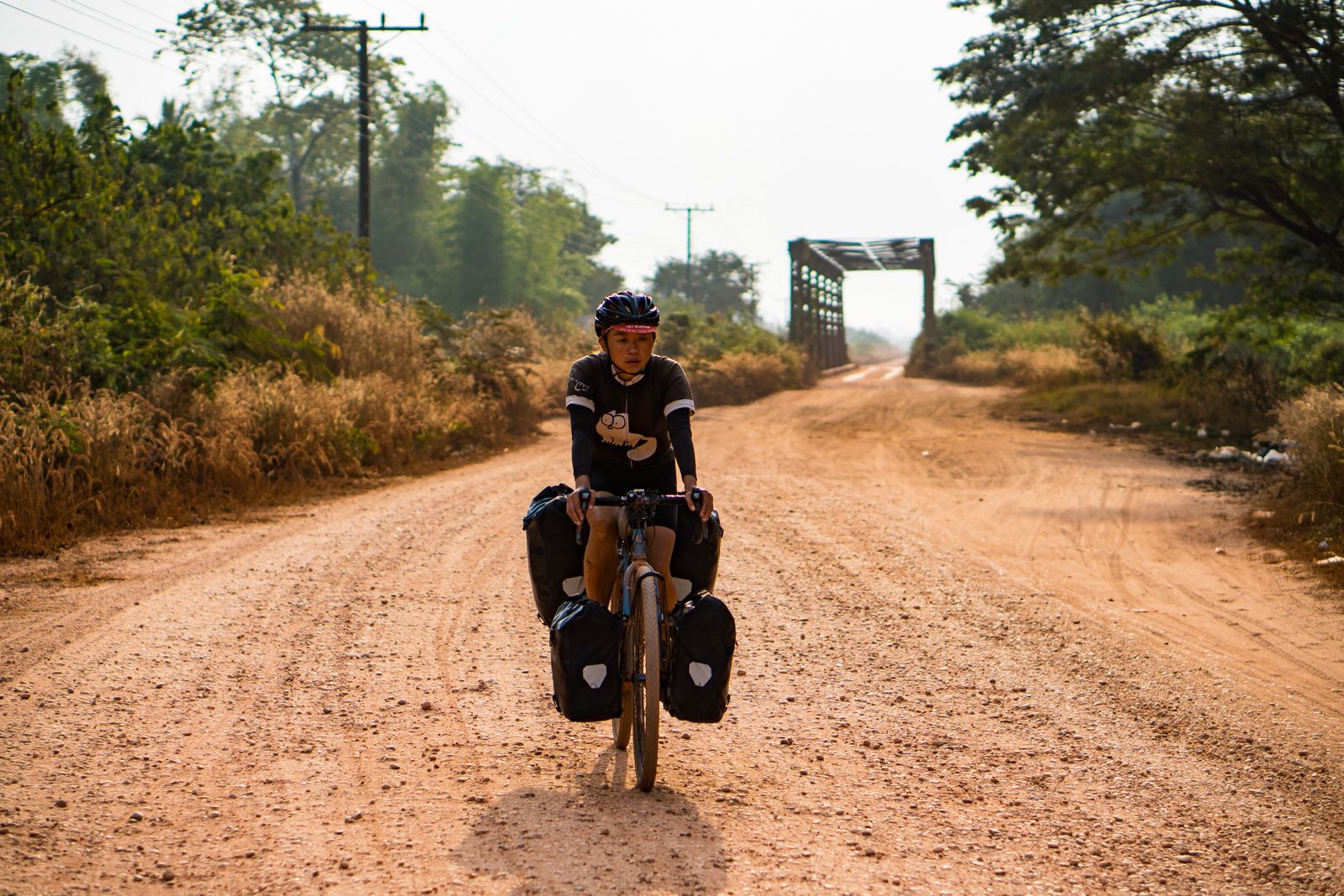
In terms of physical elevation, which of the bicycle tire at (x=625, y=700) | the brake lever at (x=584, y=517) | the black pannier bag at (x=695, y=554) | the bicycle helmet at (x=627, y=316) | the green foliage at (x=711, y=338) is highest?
the green foliage at (x=711, y=338)

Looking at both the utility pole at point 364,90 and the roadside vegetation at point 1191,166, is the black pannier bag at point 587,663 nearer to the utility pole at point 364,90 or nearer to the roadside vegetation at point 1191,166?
the roadside vegetation at point 1191,166

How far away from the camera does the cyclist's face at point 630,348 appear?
177 inches

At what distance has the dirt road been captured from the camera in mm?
3709

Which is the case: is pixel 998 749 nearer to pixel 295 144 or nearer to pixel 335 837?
pixel 335 837

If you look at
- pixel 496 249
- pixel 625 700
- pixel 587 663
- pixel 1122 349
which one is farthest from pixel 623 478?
pixel 496 249

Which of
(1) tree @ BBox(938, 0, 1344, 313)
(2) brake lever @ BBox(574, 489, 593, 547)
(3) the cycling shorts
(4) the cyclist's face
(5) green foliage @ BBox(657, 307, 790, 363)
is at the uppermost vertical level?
(1) tree @ BBox(938, 0, 1344, 313)

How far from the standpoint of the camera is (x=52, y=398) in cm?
1112

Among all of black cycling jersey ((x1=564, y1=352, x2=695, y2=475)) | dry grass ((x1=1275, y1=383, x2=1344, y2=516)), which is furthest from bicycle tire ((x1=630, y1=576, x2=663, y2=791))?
dry grass ((x1=1275, y1=383, x2=1344, y2=516))

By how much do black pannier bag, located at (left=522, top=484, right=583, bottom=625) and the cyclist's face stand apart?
56 cm

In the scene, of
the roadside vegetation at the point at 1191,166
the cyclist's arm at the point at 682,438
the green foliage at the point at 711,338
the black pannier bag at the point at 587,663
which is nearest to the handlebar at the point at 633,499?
the cyclist's arm at the point at 682,438

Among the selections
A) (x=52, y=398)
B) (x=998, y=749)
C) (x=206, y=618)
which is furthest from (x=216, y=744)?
(x=52, y=398)

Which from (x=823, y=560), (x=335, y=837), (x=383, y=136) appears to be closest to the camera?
(x=335, y=837)

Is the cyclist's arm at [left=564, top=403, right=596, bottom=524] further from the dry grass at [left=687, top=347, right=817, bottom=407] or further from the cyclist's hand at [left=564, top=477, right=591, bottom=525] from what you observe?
the dry grass at [left=687, top=347, right=817, bottom=407]

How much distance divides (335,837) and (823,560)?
223 inches
